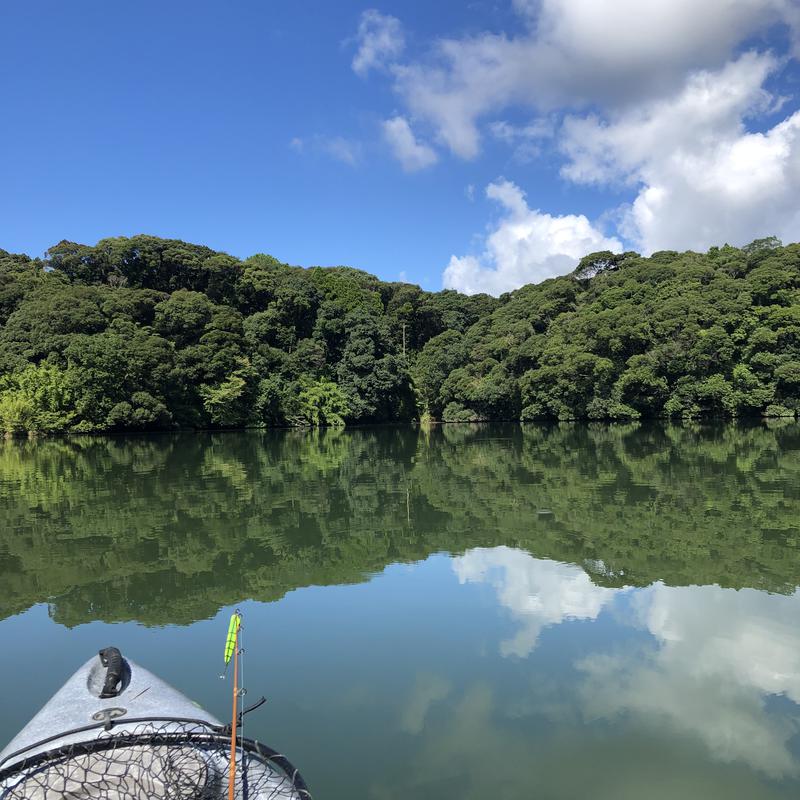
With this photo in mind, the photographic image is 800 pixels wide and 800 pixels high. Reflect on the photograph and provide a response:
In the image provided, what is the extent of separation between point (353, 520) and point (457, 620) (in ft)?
15.5

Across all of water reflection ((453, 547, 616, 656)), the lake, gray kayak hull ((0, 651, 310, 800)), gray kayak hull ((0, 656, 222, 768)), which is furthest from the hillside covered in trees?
gray kayak hull ((0, 651, 310, 800))

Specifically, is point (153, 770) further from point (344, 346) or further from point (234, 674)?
point (344, 346)

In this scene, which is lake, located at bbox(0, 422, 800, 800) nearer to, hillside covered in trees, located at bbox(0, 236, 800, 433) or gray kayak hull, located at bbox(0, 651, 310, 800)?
gray kayak hull, located at bbox(0, 651, 310, 800)

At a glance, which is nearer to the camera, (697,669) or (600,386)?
(697,669)

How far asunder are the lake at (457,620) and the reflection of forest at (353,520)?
63mm

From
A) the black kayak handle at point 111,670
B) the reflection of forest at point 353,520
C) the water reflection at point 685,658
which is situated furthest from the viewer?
the reflection of forest at point 353,520

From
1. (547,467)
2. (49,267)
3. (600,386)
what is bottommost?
(547,467)

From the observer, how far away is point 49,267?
128 ft

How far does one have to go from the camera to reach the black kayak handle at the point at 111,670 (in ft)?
11.7

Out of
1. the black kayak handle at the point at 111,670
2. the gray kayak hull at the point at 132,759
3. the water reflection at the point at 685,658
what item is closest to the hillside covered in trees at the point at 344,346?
the water reflection at the point at 685,658

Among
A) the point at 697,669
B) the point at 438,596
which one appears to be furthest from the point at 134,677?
the point at 697,669

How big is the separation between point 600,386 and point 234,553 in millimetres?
31560

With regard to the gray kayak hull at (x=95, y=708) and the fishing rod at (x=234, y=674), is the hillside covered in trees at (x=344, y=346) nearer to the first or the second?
the gray kayak hull at (x=95, y=708)

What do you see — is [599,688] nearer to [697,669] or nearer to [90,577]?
[697,669]
